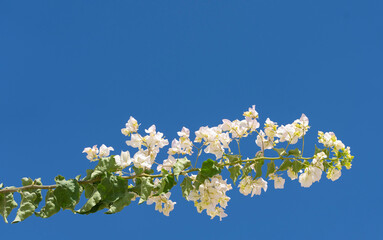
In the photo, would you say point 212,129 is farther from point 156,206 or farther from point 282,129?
point 156,206

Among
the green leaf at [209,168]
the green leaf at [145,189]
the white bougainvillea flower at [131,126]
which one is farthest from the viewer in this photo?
the white bougainvillea flower at [131,126]

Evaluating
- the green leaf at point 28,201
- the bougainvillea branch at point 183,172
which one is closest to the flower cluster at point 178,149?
the bougainvillea branch at point 183,172

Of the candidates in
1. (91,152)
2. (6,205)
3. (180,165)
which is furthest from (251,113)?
(6,205)

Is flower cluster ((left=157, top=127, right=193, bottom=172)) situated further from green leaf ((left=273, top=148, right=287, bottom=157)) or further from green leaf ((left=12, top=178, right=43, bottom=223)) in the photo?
green leaf ((left=12, top=178, right=43, bottom=223))

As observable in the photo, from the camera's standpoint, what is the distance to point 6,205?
9.40ft

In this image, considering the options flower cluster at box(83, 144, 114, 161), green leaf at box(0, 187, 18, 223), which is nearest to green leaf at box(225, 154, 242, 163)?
flower cluster at box(83, 144, 114, 161)

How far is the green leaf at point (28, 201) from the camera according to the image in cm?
279

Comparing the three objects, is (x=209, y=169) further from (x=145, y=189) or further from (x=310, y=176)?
(x=310, y=176)

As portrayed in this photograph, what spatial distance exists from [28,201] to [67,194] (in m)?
0.29

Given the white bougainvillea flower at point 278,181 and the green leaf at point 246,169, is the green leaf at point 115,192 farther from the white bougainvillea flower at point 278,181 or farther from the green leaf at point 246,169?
the white bougainvillea flower at point 278,181

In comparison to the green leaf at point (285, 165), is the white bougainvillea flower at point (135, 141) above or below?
above

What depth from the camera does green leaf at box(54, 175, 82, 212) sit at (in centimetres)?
277

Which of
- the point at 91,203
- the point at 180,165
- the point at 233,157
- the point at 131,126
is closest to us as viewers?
the point at 91,203

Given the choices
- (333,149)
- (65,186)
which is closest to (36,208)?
(65,186)
